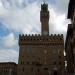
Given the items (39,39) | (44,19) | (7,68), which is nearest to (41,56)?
(39,39)

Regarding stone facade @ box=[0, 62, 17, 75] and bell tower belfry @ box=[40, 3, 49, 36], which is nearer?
bell tower belfry @ box=[40, 3, 49, 36]

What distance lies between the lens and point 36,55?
3989 inches

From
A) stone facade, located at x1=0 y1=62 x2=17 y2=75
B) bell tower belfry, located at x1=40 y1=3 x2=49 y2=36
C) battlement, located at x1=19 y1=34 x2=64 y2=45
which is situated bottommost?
stone facade, located at x1=0 y1=62 x2=17 y2=75

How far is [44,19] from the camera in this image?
10694cm

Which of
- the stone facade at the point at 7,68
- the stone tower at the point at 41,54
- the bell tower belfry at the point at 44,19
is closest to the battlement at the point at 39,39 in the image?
the stone tower at the point at 41,54

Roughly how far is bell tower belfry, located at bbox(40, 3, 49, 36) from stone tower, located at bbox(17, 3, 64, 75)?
2.90 metres

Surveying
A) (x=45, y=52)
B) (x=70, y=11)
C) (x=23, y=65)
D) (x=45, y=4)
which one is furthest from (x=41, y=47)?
(x=70, y=11)

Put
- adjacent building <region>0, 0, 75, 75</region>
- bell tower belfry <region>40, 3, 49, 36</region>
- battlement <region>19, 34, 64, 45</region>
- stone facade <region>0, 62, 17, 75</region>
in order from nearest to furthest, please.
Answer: adjacent building <region>0, 0, 75, 75</region>, battlement <region>19, 34, 64, 45</region>, bell tower belfry <region>40, 3, 49, 36</region>, stone facade <region>0, 62, 17, 75</region>

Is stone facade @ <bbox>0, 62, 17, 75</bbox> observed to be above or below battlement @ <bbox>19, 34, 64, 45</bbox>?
below

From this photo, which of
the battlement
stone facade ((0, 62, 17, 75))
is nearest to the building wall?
the battlement

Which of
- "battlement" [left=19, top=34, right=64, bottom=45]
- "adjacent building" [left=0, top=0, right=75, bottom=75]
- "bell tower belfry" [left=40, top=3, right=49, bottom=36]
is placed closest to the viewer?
"adjacent building" [left=0, top=0, right=75, bottom=75]

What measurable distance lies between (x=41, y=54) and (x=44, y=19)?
14488 millimetres

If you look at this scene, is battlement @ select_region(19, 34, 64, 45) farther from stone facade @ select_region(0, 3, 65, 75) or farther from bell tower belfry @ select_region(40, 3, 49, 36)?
bell tower belfry @ select_region(40, 3, 49, 36)

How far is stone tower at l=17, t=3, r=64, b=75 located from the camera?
9831 centimetres
